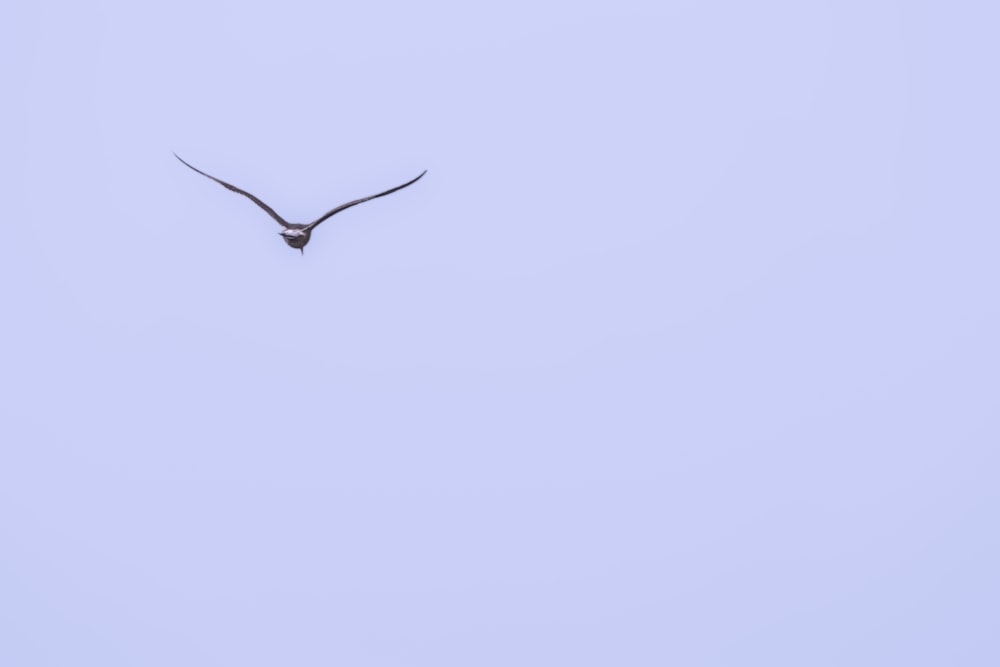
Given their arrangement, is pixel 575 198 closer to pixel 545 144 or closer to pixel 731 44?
pixel 545 144

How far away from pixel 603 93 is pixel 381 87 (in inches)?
86.0

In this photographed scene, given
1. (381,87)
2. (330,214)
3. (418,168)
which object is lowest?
(330,214)

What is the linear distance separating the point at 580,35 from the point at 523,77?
2.36ft

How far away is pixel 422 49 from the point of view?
11609 millimetres

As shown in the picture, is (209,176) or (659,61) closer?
(209,176)

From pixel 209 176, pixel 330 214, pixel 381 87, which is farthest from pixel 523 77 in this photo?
pixel 209 176

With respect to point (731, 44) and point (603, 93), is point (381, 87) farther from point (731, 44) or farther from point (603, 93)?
point (731, 44)

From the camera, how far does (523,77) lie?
11.7 metres

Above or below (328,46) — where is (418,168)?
below

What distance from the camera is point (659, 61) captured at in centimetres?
1179

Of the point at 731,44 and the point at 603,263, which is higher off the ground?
the point at 731,44

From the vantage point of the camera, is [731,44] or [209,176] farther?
[731,44]

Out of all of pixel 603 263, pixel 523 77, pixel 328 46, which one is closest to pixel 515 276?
pixel 603 263

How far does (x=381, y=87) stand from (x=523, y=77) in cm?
139
